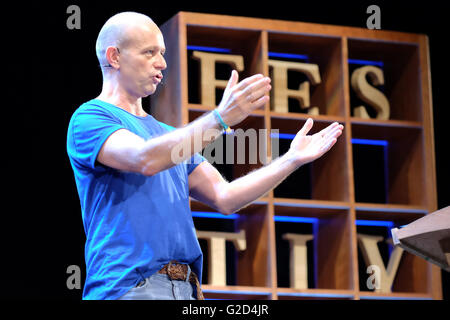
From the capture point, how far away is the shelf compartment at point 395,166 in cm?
397

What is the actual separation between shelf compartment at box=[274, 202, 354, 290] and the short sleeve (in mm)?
1863

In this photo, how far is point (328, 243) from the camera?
3.87 m

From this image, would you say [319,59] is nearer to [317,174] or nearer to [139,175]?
[317,174]

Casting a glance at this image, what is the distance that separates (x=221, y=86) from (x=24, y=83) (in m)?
0.87

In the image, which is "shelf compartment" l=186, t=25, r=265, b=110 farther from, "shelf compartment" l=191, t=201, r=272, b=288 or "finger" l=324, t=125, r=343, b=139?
"finger" l=324, t=125, r=343, b=139

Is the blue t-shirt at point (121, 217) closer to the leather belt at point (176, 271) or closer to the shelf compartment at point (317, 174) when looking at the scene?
the leather belt at point (176, 271)

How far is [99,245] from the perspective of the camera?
1.78 meters

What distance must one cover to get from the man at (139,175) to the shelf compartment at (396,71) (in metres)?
2.13

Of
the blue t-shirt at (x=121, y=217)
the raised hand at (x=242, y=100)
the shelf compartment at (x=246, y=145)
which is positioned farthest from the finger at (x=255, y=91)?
the shelf compartment at (x=246, y=145)

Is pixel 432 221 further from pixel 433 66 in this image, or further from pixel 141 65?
pixel 433 66

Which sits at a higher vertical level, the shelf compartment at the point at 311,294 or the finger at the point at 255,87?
the finger at the point at 255,87

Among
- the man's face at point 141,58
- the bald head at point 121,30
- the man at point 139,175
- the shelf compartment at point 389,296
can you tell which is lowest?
the shelf compartment at point 389,296

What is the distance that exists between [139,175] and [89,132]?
0.15 meters
